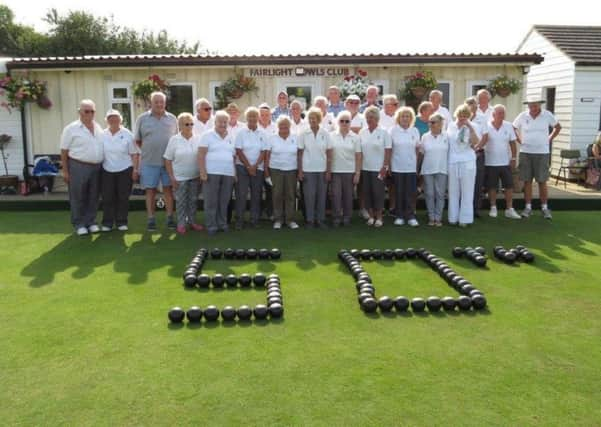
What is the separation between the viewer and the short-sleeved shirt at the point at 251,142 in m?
8.07

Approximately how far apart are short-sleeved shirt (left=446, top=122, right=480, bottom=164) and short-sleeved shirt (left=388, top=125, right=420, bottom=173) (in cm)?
50

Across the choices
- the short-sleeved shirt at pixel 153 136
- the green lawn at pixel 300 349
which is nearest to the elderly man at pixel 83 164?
the short-sleeved shirt at pixel 153 136

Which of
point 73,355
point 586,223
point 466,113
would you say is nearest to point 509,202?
point 586,223

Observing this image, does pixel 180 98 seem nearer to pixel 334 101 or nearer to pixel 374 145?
pixel 334 101

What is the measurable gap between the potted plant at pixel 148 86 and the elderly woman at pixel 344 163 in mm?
4966

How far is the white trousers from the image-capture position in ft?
27.3

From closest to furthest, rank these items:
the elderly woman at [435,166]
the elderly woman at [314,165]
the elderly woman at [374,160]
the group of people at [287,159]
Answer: the group of people at [287,159], the elderly woman at [314,165], the elderly woman at [374,160], the elderly woman at [435,166]

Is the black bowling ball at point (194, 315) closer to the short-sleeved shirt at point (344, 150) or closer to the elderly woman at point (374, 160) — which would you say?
the short-sleeved shirt at point (344, 150)

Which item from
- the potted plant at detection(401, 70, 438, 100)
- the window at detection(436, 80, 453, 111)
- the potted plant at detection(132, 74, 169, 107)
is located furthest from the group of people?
the potted plant at detection(132, 74, 169, 107)

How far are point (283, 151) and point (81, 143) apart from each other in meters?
2.72

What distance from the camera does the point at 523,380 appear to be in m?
3.57

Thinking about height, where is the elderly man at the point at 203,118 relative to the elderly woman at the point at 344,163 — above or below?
above

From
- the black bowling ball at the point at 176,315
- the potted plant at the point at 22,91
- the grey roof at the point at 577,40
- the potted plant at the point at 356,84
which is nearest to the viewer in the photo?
the black bowling ball at the point at 176,315

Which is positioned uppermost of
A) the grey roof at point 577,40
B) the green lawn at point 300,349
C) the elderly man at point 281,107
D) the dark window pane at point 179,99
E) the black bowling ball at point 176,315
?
the grey roof at point 577,40
